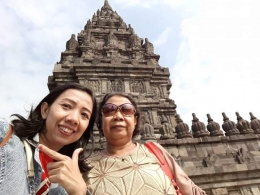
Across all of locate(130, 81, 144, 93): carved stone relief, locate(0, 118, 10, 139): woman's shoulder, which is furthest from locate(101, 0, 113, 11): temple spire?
locate(0, 118, 10, 139): woman's shoulder

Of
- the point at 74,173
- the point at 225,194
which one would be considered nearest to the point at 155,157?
the point at 74,173

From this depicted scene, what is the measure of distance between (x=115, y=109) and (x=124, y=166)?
0.68 meters

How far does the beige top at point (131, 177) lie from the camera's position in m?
2.11

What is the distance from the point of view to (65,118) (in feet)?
6.17

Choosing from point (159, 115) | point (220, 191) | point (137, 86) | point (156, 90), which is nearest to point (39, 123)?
point (220, 191)

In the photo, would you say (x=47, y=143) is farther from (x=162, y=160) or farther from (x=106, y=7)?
(x=106, y=7)

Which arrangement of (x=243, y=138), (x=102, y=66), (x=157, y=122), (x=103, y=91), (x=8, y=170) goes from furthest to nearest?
1. (x=102, y=66)
2. (x=103, y=91)
3. (x=157, y=122)
4. (x=243, y=138)
5. (x=8, y=170)

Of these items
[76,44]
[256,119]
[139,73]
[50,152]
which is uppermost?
[76,44]

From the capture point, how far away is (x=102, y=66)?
13336 mm

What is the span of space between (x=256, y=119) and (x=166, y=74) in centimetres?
799

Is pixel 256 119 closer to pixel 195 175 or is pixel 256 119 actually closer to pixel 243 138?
pixel 243 138

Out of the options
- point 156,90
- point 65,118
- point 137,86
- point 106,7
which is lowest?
point 65,118

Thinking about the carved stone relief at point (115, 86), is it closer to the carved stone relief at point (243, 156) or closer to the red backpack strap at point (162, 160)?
the carved stone relief at point (243, 156)

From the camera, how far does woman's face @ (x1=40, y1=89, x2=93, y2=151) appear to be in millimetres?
1853
